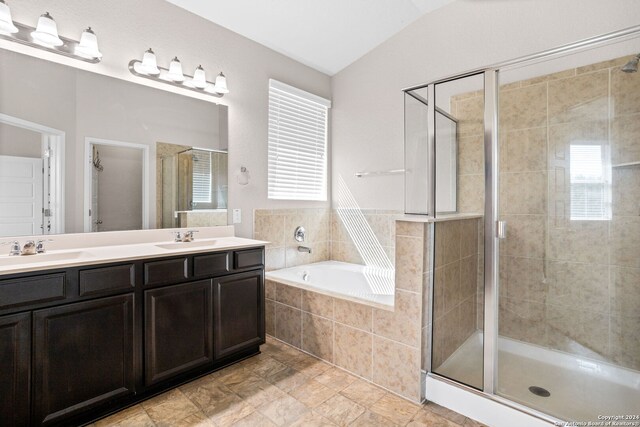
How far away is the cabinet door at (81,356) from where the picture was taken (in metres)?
1.51

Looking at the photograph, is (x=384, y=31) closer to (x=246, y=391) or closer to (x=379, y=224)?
(x=379, y=224)

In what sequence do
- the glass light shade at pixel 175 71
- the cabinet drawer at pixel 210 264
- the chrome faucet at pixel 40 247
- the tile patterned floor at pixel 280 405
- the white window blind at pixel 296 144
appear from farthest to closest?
the white window blind at pixel 296 144
the glass light shade at pixel 175 71
the cabinet drawer at pixel 210 264
the chrome faucet at pixel 40 247
the tile patterned floor at pixel 280 405

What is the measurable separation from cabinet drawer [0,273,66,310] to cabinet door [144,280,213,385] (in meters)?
0.42

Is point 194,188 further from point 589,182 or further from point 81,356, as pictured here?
point 589,182

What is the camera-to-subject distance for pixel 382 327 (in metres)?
2.06

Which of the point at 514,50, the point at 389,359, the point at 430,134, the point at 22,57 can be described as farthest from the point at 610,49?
the point at 22,57

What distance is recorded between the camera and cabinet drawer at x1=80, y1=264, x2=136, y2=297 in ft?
5.37

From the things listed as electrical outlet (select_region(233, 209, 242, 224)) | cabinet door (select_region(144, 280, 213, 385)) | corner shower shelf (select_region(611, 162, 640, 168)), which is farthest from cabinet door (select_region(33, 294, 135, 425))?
corner shower shelf (select_region(611, 162, 640, 168))

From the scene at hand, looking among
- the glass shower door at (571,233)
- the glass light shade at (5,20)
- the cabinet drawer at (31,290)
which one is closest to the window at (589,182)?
the glass shower door at (571,233)

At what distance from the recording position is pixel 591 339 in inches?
82.3

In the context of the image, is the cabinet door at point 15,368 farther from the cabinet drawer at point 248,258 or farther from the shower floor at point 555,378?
the shower floor at point 555,378

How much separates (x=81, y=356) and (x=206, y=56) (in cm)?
231

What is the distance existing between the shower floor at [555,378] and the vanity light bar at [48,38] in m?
2.99

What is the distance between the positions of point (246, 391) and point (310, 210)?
1.94 metres
